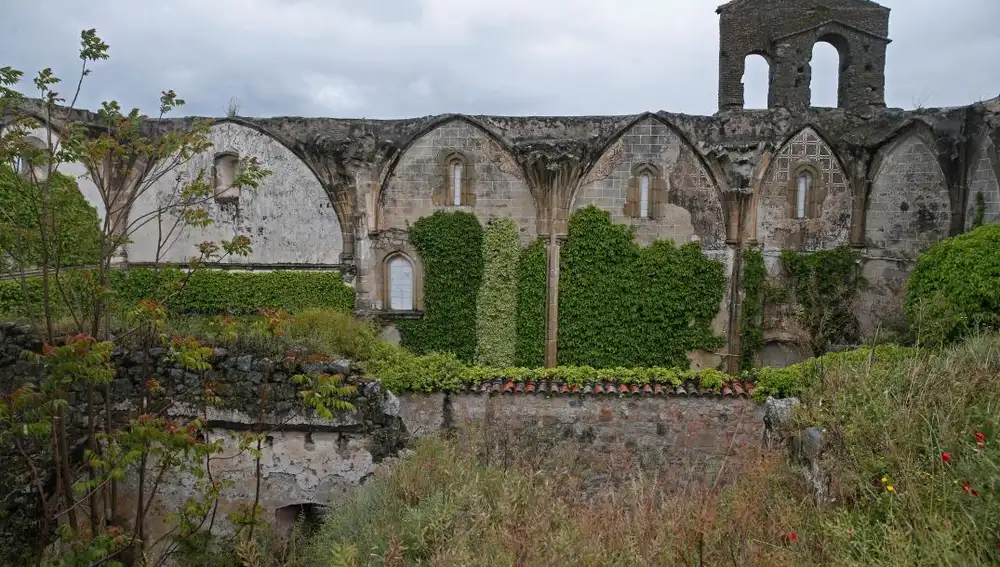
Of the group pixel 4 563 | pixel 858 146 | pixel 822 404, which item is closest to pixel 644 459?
pixel 822 404

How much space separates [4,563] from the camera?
8.33m

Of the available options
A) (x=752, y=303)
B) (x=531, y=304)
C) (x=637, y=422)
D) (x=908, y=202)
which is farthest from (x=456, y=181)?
(x=908, y=202)

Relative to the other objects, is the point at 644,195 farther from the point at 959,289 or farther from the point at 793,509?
the point at 793,509

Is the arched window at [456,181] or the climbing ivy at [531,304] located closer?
→ the climbing ivy at [531,304]

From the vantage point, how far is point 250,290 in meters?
15.1

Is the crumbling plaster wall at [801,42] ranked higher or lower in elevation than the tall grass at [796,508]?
higher

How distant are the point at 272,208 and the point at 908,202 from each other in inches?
595

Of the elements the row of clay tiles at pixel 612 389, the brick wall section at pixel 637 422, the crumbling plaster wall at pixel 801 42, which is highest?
the crumbling plaster wall at pixel 801 42

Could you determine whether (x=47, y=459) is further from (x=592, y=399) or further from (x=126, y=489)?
(x=592, y=399)

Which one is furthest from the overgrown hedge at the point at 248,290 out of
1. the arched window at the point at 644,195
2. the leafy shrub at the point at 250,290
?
the arched window at the point at 644,195

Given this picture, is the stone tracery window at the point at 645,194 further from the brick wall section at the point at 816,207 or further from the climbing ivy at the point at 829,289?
the climbing ivy at the point at 829,289

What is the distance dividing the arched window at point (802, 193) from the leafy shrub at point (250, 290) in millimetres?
10930

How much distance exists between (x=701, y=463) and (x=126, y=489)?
9579 millimetres

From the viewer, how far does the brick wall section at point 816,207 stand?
552 inches
